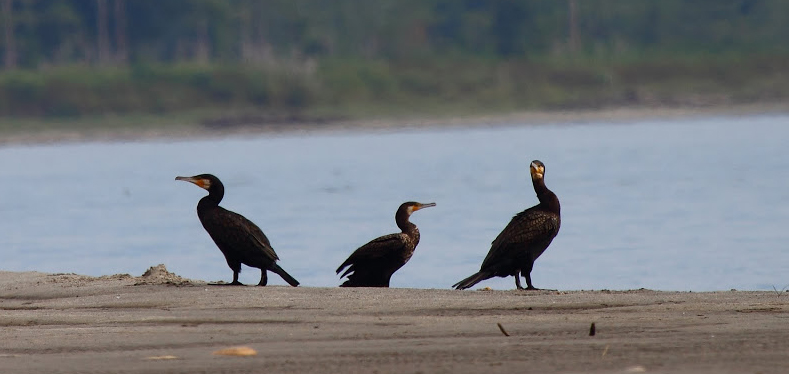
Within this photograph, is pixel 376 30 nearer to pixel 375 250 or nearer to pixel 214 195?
pixel 214 195

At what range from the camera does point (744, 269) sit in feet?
36.5

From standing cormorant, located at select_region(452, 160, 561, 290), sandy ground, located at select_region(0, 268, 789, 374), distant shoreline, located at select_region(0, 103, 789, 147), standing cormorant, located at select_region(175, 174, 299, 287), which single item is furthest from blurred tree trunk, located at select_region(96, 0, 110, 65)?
sandy ground, located at select_region(0, 268, 789, 374)

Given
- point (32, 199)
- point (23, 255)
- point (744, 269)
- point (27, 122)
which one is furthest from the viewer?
point (27, 122)

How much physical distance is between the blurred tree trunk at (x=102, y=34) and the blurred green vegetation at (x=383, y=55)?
A: 0.17 feet

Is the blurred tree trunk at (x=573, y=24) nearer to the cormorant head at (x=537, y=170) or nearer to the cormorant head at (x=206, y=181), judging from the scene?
the cormorant head at (x=537, y=170)

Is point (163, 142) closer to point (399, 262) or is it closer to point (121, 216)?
point (121, 216)

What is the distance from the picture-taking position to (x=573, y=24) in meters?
55.3

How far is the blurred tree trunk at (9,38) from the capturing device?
171 feet

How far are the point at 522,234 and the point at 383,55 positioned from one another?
151 ft

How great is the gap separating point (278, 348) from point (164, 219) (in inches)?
458

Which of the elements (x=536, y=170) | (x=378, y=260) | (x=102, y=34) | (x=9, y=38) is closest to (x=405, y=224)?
(x=378, y=260)

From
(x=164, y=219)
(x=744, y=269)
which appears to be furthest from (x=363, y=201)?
(x=744, y=269)

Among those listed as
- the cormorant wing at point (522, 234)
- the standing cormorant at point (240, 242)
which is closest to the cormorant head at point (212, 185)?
the standing cormorant at point (240, 242)

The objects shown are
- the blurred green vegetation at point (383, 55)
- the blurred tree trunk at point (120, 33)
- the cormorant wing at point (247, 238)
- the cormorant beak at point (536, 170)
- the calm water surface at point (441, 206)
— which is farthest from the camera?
the blurred tree trunk at point (120, 33)
